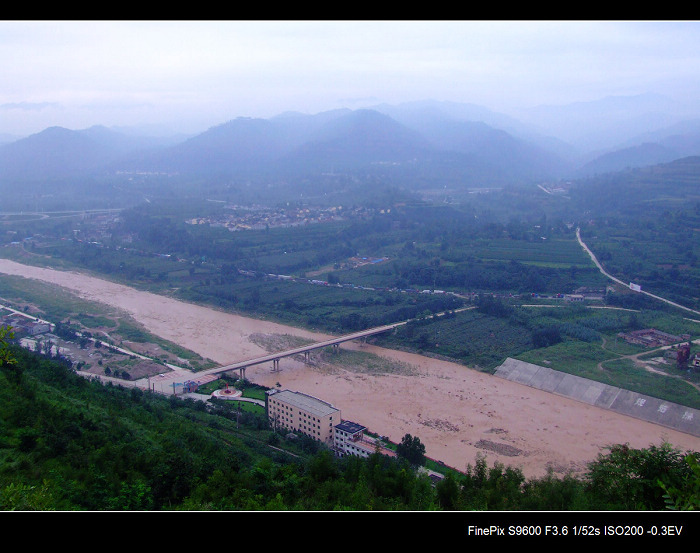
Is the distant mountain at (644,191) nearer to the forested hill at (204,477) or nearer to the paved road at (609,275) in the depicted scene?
the paved road at (609,275)

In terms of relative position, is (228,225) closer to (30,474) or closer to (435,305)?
(435,305)

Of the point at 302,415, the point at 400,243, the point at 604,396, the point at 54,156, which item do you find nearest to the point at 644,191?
the point at 400,243

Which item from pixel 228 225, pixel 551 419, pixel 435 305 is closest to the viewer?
pixel 551 419

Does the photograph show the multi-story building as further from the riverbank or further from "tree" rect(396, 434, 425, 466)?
"tree" rect(396, 434, 425, 466)

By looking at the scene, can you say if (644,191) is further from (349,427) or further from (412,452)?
(412,452)

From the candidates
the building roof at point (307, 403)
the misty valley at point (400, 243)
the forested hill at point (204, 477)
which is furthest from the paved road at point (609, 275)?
the forested hill at point (204, 477)
